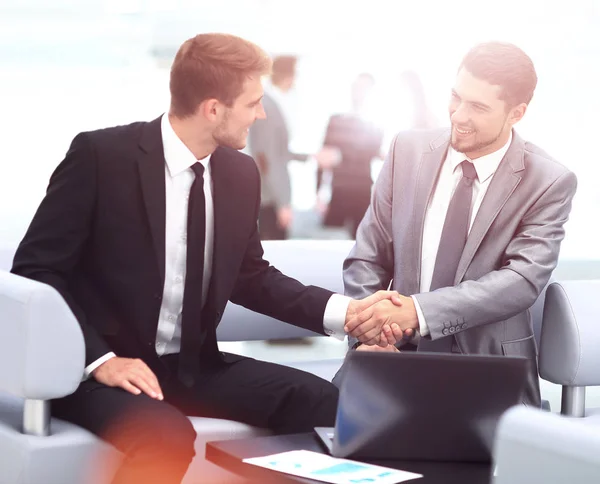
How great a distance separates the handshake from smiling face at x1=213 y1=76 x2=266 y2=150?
1.77 ft

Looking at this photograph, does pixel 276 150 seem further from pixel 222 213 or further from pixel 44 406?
pixel 44 406

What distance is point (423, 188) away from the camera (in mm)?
2697

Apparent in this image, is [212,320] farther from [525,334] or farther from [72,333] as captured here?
[525,334]

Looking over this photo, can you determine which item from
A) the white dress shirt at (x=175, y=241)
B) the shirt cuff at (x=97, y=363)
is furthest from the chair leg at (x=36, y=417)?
the white dress shirt at (x=175, y=241)

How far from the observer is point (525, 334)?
2.63 m

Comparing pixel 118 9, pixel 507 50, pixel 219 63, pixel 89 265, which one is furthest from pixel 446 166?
pixel 118 9

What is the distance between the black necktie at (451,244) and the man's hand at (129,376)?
81cm

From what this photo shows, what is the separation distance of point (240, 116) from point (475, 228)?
70 cm

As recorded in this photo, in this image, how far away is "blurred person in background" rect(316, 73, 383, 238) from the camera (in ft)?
19.5

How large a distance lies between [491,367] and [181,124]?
3.55 feet

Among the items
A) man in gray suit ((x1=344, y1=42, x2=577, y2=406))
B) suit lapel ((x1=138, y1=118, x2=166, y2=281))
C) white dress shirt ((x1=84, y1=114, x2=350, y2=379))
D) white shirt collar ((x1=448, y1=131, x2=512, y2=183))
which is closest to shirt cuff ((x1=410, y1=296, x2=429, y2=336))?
man in gray suit ((x1=344, y1=42, x2=577, y2=406))

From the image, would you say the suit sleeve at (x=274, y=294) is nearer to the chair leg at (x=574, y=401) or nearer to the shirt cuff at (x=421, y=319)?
the shirt cuff at (x=421, y=319)

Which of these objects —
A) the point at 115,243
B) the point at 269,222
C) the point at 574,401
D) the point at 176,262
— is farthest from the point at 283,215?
the point at 115,243

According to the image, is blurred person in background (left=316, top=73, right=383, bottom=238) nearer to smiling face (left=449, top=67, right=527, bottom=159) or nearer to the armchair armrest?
smiling face (left=449, top=67, right=527, bottom=159)
